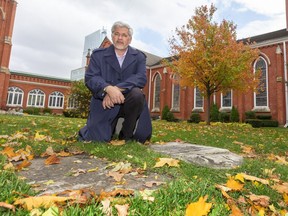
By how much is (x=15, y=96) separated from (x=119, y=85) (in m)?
32.9

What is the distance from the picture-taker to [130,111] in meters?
2.91

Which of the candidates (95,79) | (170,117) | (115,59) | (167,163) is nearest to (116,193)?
(167,163)

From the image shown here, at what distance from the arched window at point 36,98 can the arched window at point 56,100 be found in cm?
116

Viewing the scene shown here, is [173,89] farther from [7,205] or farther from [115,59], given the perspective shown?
[7,205]

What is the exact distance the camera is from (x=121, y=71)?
3014mm

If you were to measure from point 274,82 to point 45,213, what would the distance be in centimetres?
2050

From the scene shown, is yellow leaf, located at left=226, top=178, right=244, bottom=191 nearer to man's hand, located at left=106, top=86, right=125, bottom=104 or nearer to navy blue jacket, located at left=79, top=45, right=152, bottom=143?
man's hand, located at left=106, top=86, right=125, bottom=104

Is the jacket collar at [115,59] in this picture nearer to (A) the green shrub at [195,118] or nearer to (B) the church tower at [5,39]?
(A) the green shrub at [195,118]

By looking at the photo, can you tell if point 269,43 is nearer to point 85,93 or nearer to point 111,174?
point 85,93

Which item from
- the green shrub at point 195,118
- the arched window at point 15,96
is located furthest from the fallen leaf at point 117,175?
the arched window at point 15,96

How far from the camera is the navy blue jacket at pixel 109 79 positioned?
2914mm

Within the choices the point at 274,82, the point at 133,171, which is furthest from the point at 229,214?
the point at 274,82

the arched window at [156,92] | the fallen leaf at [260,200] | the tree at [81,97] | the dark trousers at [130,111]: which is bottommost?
the fallen leaf at [260,200]

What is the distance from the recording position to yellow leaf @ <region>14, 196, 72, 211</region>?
1005 mm
